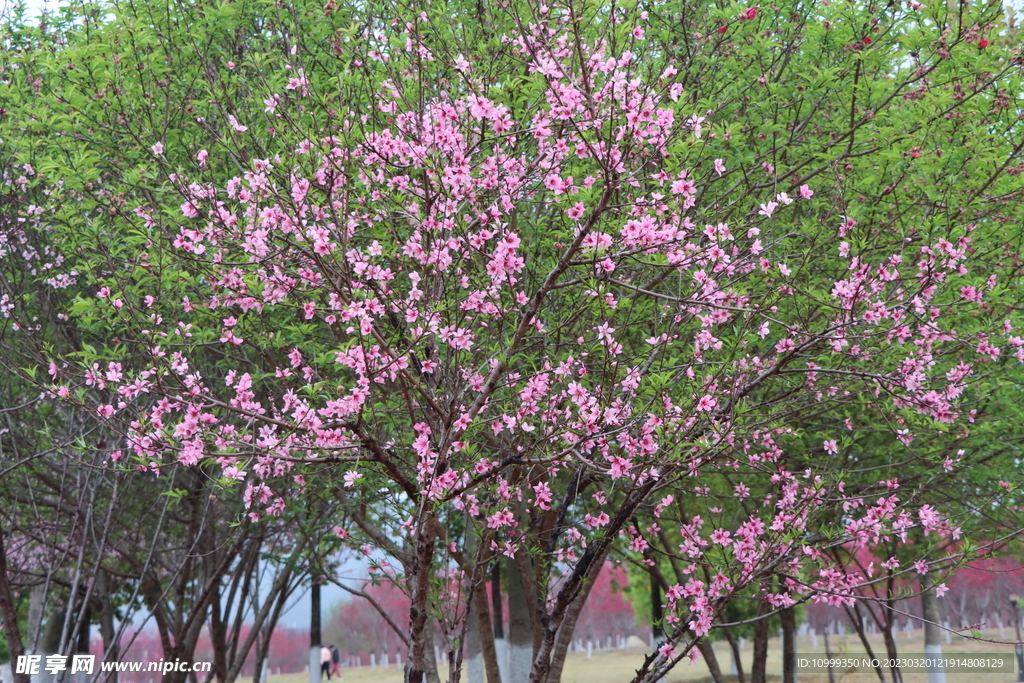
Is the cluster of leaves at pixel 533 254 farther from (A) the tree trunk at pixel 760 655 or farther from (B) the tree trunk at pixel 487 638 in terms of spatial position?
(A) the tree trunk at pixel 760 655

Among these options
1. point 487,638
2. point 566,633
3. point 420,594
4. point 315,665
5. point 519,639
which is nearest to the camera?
point 420,594

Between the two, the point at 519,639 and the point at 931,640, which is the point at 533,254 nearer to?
the point at 519,639

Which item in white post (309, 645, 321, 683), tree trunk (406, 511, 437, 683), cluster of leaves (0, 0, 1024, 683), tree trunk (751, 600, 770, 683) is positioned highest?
cluster of leaves (0, 0, 1024, 683)

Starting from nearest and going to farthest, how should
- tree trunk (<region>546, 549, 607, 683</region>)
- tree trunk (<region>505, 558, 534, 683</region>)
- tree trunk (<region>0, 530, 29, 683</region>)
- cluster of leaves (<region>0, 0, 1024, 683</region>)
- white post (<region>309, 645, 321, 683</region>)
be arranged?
cluster of leaves (<region>0, 0, 1024, 683</region>) → tree trunk (<region>546, 549, 607, 683</region>) → tree trunk (<region>0, 530, 29, 683</region>) → tree trunk (<region>505, 558, 534, 683</region>) → white post (<region>309, 645, 321, 683</region>)

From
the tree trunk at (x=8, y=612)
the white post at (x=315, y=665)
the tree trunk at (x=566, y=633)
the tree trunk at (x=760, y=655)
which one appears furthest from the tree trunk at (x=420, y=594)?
the white post at (x=315, y=665)

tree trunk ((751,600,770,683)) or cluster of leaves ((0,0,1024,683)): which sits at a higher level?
cluster of leaves ((0,0,1024,683))

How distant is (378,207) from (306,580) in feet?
41.7

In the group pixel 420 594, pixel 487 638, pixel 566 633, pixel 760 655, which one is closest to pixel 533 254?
pixel 420 594

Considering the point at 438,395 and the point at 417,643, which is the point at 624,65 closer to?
the point at 438,395

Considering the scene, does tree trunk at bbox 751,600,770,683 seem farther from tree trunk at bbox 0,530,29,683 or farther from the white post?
tree trunk at bbox 0,530,29,683

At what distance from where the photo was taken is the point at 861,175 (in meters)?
9.00

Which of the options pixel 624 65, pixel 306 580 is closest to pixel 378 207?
pixel 624 65

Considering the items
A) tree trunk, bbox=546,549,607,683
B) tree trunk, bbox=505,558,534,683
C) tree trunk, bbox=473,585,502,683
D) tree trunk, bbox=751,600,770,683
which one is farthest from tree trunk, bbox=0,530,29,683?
tree trunk, bbox=751,600,770,683

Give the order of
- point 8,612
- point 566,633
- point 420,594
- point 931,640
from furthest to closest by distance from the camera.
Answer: point 931,640 < point 566,633 < point 8,612 < point 420,594
